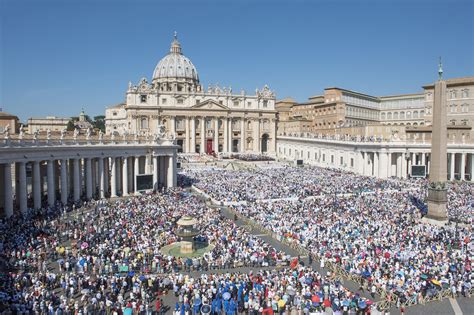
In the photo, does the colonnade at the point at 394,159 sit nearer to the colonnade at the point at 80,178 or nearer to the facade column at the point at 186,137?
the colonnade at the point at 80,178

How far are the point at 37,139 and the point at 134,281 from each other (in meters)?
20.9

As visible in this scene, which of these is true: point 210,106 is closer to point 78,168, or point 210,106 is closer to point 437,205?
point 78,168

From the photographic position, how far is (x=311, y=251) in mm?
23250

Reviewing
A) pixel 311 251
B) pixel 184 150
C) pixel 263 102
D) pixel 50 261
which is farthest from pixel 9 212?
pixel 263 102

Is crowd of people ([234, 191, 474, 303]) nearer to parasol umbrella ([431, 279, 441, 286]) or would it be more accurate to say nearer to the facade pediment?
parasol umbrella ([431, 279, 441, 286])

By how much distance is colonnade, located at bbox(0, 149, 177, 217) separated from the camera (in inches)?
1294

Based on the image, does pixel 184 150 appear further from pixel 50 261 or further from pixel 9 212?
pixel 50 261

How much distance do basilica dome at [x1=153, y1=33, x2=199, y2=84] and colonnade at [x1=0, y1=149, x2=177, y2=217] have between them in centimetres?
7841

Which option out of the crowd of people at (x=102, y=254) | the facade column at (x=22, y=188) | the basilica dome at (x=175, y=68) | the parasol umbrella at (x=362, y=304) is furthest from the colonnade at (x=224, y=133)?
the parasol umbrella at (x=362, y=304)

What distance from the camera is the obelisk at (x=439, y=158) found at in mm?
30219

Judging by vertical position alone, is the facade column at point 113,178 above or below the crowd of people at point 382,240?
above

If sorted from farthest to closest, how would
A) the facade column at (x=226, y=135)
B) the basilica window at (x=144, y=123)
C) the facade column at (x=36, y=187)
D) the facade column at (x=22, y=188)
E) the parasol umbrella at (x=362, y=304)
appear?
the facade column at (x=226, y=135) → the basilica window at (x=144, y=123) → the facade column at (x=36, y=187) → the facade column at (x=22, y=188) → the parasol umbrella at (x=362, y=304)

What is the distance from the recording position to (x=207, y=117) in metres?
96.0

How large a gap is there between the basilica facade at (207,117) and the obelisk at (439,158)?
6664cm
